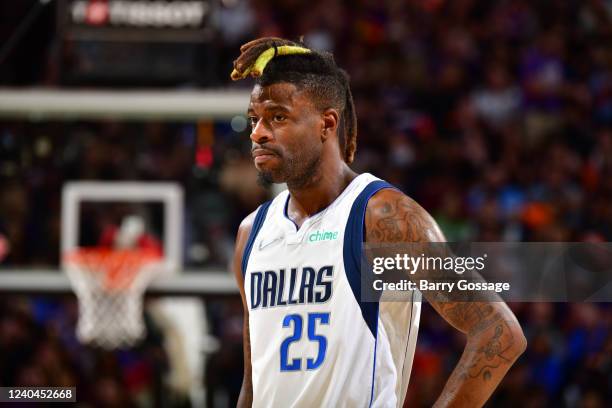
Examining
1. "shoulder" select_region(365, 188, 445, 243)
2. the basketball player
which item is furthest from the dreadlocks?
"shoulder" select_region(365, 188, 445, 243)

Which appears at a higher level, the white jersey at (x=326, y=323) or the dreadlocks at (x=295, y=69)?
the dreadlocks at (x=295, y=69)

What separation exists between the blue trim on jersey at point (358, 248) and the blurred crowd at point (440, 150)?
15.6ft

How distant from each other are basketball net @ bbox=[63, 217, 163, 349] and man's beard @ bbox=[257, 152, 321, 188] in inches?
165

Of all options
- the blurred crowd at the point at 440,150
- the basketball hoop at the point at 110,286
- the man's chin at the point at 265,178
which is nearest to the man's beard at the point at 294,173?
the man's chin at the point at 265,178

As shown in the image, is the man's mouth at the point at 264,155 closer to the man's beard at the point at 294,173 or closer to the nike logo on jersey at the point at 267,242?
the man's beard at the point at 294,173

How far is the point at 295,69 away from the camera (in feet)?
12.0

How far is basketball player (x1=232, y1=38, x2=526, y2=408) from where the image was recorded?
3209 millimetres

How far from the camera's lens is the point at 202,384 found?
8914 mm

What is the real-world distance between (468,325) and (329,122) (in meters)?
0.97

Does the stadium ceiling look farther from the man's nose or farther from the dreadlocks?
the man's nose

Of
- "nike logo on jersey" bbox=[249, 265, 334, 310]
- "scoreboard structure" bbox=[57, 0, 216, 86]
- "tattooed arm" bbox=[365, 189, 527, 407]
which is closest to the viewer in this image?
"tattooed arm" bbox=[365, 189, 527, 407]

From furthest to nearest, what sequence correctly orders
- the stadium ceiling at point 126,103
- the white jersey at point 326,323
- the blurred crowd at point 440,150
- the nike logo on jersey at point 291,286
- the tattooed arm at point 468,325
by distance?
the blurred crowd at point 440,150 → the stadium ceiling at point 126,103 → the nike logo on jersey at point 291,286 → the white jersey at point 326,323 → the tattooed arm at point 468,325

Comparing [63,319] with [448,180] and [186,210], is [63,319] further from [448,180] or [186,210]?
[448,180]

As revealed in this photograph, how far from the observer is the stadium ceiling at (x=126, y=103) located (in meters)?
7.76
